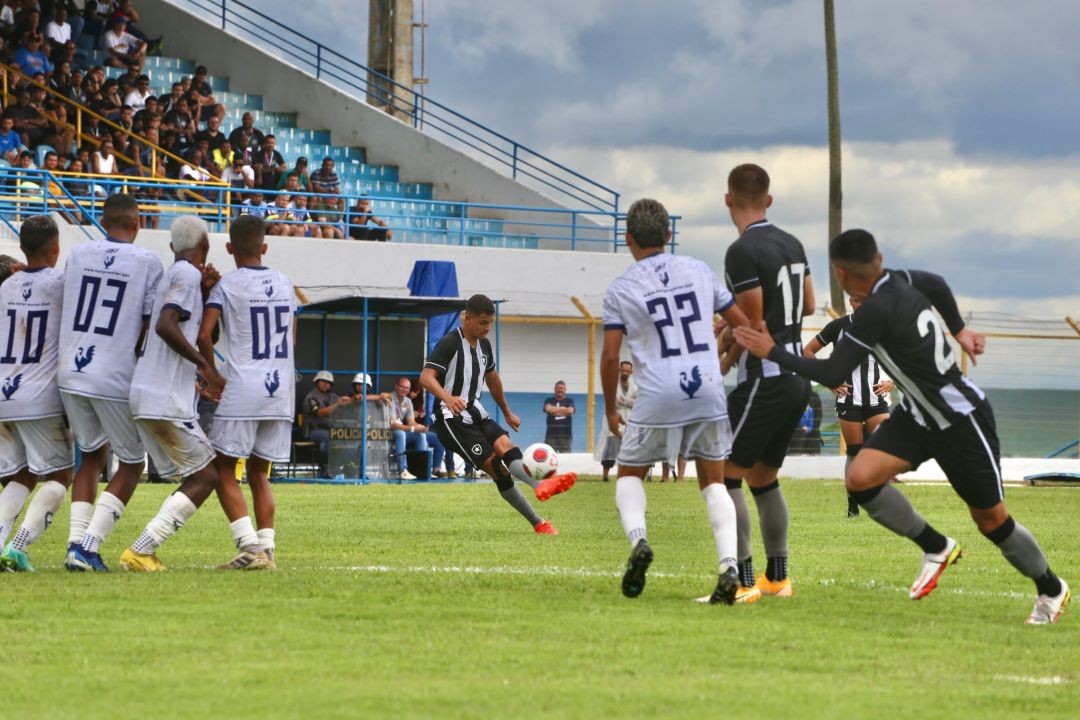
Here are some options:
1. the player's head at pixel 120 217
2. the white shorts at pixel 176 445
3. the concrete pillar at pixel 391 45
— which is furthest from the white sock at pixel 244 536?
the concrete pillar at pixel 391 45

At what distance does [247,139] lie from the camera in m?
33.2

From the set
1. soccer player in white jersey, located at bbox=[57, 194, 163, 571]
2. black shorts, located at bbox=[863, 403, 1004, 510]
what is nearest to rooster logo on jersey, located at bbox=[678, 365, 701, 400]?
black shorts, located at bbox=[863, 403, 1004, 510]

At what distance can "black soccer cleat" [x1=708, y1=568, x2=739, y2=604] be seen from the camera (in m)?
7.89

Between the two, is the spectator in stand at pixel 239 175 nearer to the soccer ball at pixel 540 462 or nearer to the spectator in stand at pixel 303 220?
the spectator in stand at pixel 303 220

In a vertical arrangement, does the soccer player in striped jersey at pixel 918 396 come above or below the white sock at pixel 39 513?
above

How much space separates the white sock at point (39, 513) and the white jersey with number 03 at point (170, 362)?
0.80 meters

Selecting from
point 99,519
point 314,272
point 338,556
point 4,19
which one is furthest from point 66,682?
point 4,19

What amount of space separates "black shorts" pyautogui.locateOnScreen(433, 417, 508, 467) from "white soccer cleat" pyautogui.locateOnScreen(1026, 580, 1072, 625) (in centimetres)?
583

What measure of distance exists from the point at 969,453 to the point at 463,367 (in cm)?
602

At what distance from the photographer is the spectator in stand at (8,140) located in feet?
92.4

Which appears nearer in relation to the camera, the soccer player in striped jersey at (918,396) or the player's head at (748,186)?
the soccer player in striped jersey at (918,396)

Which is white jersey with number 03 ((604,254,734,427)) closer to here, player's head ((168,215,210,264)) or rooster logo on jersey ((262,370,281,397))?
rooster logo on jersey ((262,370,281,397))

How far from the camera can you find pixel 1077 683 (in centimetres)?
598

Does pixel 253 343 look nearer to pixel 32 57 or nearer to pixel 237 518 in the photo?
pixel 237 518
